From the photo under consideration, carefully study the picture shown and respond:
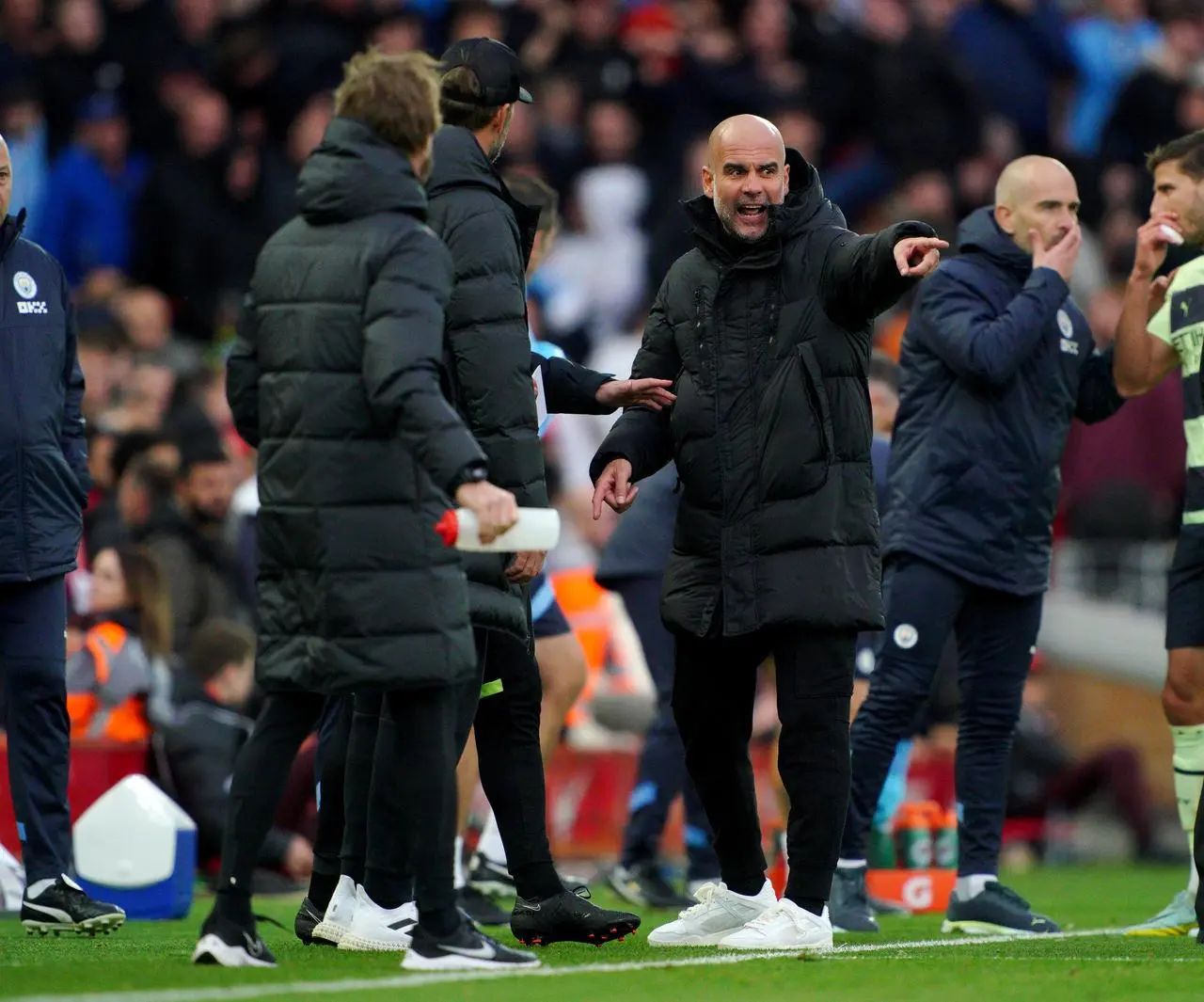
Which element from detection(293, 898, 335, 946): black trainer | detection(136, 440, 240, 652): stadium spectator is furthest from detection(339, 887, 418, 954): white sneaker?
detection(136, 440, 240, 652): stadium spectator

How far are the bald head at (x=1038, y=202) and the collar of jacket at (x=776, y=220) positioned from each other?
135cm

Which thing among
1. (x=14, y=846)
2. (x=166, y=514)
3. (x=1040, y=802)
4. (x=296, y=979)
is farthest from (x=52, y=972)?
(x=1040, y=802)

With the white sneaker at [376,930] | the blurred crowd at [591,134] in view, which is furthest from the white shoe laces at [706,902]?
the blurred crowd at [591,134]

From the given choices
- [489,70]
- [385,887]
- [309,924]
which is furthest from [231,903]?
[489,70]

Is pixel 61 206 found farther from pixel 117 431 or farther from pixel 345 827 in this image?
pixel 345 827

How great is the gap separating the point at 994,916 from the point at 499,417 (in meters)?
2.69

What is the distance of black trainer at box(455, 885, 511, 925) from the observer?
8.43m

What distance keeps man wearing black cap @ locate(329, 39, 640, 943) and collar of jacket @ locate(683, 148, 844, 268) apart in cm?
56

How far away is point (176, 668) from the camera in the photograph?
36.0ft

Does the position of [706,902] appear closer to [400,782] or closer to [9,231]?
[400,782]

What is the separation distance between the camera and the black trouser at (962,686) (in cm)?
803

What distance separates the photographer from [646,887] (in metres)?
9.59

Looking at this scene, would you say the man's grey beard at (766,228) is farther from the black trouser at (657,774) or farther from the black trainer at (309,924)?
the black trouser at (657,774)

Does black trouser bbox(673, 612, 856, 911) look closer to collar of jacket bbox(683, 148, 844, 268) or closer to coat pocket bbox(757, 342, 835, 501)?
coat pocket bbox(757, 342, 835, 501)
